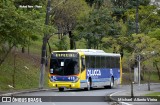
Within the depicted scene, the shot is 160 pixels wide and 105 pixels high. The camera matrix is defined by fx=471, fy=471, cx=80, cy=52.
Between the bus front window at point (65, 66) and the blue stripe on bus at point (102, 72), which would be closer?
the bus front window at point (65, 66)

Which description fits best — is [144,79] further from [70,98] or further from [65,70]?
[70,98]

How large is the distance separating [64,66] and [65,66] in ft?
0.26

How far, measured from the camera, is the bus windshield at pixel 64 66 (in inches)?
1495

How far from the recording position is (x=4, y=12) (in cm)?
3081

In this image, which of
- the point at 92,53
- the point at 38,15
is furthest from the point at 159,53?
the point at 38,15

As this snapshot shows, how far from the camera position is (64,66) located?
38.0 meters

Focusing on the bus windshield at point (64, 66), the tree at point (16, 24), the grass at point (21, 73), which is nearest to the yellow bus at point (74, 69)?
the bus windshield at point (64, 66)

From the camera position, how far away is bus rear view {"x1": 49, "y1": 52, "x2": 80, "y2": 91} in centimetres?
3775

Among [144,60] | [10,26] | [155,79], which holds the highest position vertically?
[10,26]

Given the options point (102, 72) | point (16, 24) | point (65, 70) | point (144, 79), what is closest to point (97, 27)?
point (144, 79)

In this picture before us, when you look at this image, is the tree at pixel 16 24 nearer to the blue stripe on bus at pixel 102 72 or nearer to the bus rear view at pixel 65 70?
the bus rear view at pixel 65 70

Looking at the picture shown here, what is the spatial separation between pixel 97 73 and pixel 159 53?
22.7 feet

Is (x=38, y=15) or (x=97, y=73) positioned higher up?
(x=38, y=15)

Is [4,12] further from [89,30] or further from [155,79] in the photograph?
[155,79]
